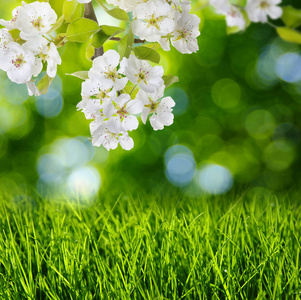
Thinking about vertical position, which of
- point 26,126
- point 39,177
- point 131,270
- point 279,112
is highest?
point 279,112

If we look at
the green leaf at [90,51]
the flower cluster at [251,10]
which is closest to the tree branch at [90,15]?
the green leaf at [90,51]

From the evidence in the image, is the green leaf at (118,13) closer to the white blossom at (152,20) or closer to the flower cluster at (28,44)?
the white blossom at (152,20)

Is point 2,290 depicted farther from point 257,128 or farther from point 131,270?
point 257,128

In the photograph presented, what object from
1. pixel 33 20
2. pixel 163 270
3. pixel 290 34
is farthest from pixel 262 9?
pixel 163 270

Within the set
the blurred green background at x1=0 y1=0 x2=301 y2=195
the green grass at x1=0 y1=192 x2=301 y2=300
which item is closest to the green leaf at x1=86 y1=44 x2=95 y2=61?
the green grass at x1=0 y1=192 x2=301 y2=300

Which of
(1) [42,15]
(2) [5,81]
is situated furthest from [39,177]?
(1) [42,15]

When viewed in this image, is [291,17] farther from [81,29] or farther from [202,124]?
[202,124]

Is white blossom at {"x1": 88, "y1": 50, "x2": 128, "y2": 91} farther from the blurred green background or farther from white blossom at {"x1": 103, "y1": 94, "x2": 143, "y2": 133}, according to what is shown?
the blurred green background
